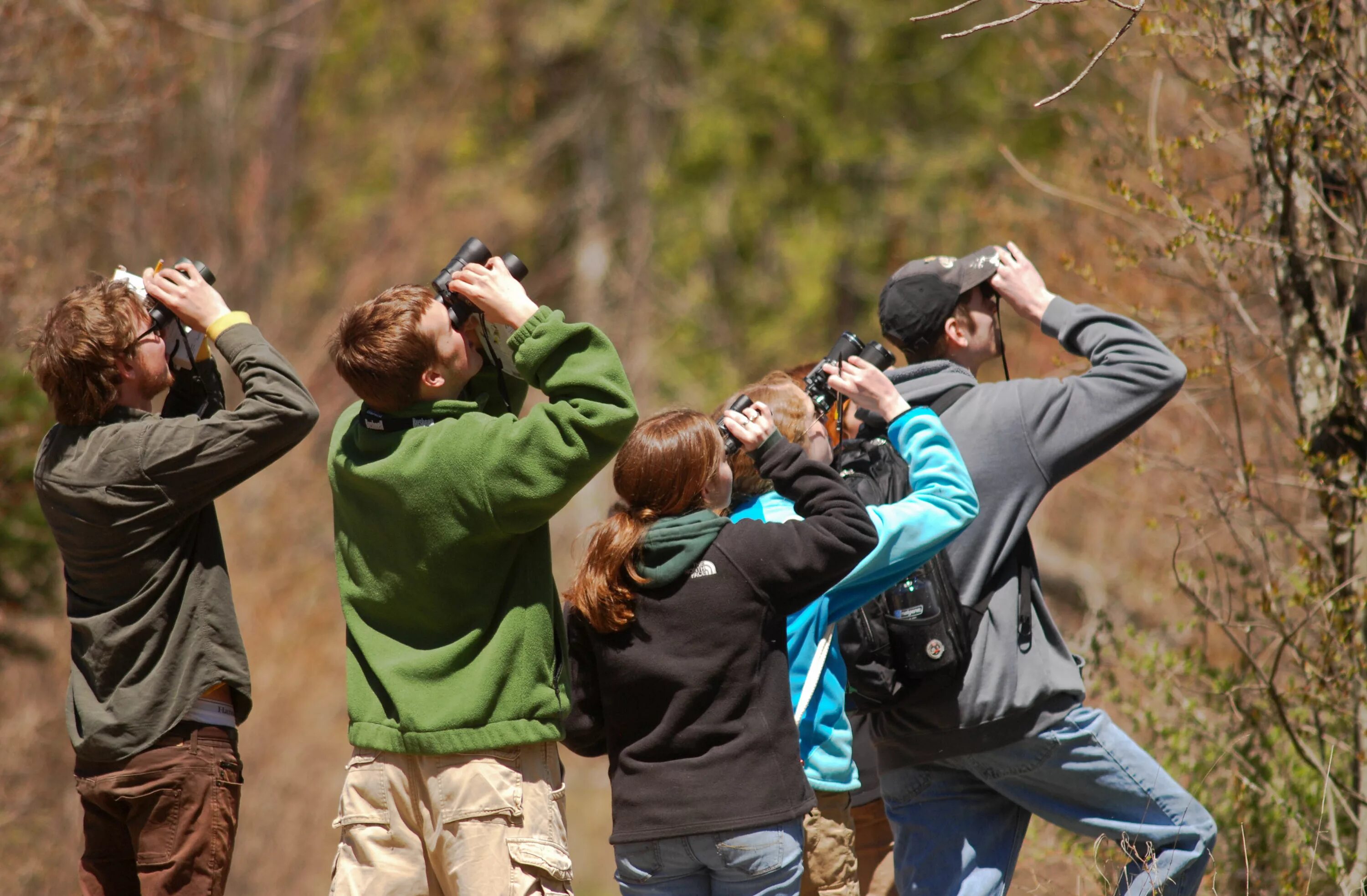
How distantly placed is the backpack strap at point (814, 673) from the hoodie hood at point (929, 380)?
0.67 m

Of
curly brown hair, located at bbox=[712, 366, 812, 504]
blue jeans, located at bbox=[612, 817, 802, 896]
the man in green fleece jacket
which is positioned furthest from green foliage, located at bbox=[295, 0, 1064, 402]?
blue jeans, located at bbox=[612, 817, 802, 896]

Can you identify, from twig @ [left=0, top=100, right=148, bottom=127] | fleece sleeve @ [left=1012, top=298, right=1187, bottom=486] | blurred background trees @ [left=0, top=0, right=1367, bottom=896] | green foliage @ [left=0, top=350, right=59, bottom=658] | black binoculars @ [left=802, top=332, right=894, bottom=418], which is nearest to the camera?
fleece sleeve @ [left=1012, top=298, right=1187, bottom=486]

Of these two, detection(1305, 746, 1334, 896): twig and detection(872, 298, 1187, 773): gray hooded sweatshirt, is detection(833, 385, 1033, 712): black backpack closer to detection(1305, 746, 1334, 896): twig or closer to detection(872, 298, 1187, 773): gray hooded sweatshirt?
detection(872, 298, 1187, 773): gray hooded sweatshirt

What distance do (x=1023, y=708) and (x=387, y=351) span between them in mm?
1748

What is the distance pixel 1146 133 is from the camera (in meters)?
5.71

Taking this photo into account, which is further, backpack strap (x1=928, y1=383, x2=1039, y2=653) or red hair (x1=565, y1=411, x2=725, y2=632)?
backpack strap (x1=928, y1=383, x2=1039, y2=653)

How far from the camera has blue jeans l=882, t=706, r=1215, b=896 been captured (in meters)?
3.32

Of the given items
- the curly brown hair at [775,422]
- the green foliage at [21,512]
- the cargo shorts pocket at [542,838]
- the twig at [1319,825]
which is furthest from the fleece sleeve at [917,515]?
the green foliage at [21,512]

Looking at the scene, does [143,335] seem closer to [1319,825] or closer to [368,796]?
[368,796]

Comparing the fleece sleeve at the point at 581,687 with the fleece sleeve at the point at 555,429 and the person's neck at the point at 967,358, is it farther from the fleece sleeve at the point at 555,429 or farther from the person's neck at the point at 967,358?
the person's neck at the point at 967,358

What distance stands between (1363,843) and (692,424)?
2560 millimetres

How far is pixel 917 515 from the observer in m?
3.16

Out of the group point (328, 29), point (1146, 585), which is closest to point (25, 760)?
point (1146, 585)

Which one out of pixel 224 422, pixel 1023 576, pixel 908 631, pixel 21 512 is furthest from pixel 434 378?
pixel 21 512
